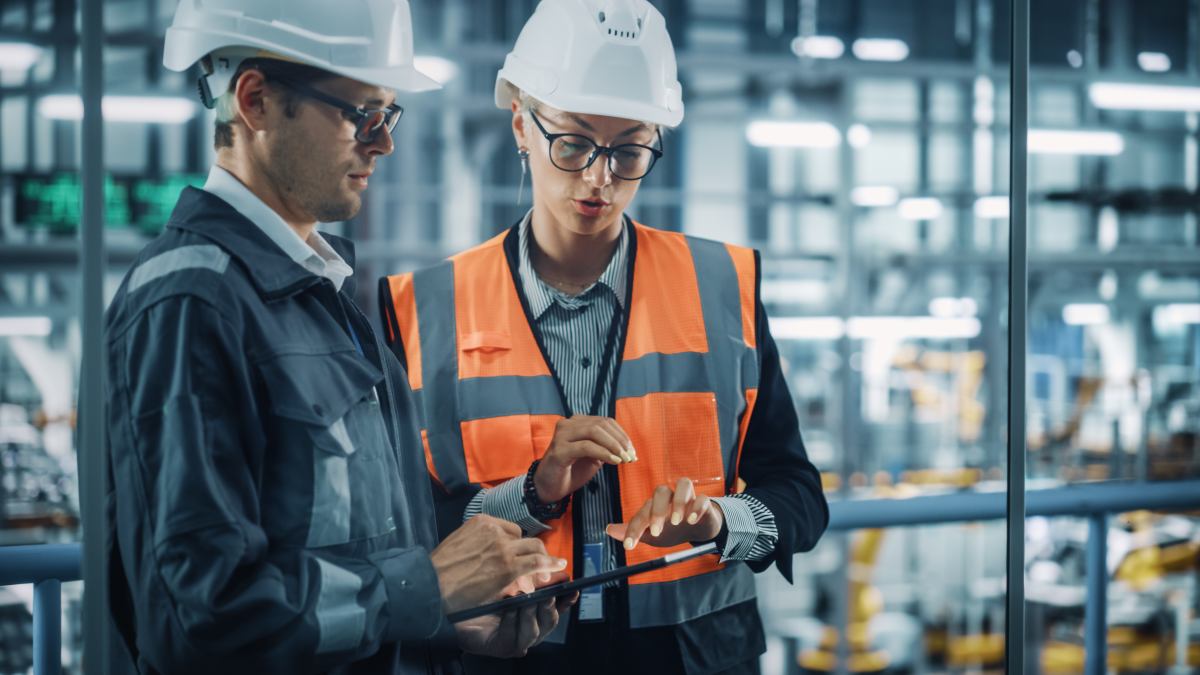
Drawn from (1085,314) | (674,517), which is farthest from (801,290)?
(674,517)

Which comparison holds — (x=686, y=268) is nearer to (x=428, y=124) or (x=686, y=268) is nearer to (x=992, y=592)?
(x=992, y=592)

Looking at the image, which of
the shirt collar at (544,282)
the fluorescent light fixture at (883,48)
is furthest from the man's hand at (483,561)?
the fluorescent light fixture at (883,48)

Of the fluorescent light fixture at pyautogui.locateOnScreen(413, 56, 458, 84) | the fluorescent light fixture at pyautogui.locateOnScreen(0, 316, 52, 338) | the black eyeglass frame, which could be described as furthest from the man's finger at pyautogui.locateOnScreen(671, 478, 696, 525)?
the fluorescent light fixture at pyautogui.locateOnScreen(0, 316, 52, 338)

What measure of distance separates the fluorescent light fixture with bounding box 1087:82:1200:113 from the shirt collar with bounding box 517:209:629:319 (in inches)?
427

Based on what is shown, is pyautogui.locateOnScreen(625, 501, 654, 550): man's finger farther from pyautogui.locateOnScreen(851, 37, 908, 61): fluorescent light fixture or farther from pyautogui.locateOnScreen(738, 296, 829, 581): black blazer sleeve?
pyautogui.locateOnScreen(851, 37, 908, 61): fluorescent light fixture

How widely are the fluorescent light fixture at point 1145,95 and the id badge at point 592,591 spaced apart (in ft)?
36.4

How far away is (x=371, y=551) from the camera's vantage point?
4.54 ft

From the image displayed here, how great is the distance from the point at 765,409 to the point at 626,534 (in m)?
0.38

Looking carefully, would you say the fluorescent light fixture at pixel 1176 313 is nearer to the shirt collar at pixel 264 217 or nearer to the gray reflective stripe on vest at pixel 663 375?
the gray reflective stripe on vest at pixel 663 375

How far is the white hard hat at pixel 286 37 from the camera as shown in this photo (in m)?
1.37

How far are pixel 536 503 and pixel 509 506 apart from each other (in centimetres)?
5

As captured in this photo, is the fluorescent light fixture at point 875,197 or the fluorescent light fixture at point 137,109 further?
the fluorescent light fixture at point 875,197

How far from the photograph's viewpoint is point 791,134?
13289 mm

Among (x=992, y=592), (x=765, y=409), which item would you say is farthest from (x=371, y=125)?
→ (x=992, y=592)
